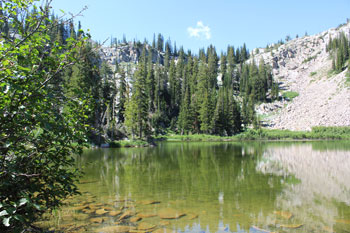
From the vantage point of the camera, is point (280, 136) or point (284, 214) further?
point (280, 136)

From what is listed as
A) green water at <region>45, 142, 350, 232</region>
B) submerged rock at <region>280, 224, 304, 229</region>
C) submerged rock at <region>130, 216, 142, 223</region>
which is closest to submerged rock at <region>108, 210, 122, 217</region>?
green water at <region>45, 142, 350, 232</region>

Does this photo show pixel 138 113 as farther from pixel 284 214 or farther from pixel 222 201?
pixel 284 214

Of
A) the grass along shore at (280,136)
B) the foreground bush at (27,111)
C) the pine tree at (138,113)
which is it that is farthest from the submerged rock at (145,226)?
the grass along shore at (280,136)

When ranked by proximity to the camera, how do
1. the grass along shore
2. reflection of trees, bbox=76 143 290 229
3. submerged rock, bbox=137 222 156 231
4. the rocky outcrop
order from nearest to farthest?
1. submerged rock, bbox=137 222 156 231
2. reflection of trees, bbox=76 143 290 229
3. the grass along shore
4. the rocky outcrop

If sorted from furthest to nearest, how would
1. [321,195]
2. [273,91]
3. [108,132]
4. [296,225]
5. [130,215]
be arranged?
[273,91] < [108,132] < [321,195] < [130,215] < [296,225]

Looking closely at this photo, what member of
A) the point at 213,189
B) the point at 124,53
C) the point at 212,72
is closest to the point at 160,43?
the point at 124,53

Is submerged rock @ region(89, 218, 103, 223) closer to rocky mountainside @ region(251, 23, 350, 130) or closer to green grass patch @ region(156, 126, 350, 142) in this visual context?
green grass patch @ region(156, 126, 350, 142)

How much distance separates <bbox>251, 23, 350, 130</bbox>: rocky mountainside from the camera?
8056 centimetres

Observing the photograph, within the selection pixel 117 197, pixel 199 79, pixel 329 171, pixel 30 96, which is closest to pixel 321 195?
pixel 329 171

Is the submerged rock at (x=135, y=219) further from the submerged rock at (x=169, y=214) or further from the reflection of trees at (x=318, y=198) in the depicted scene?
the reflection of trees at (x=318, y=198)

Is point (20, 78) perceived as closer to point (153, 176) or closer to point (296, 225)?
point (296, 225)

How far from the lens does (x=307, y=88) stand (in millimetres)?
111062

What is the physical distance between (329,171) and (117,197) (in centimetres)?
1452

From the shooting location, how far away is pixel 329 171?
56.7 ft
